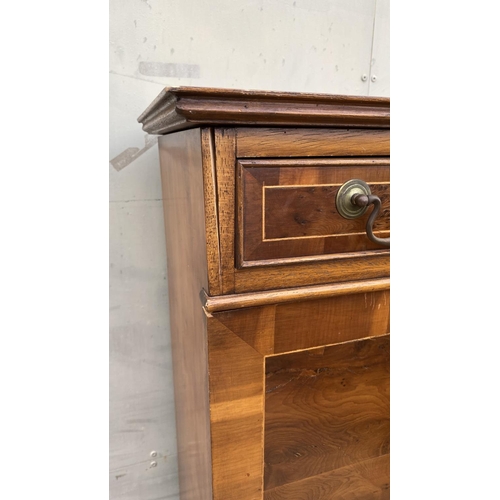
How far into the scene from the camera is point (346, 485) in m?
0.74

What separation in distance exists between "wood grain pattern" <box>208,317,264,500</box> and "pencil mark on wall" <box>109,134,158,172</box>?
21.5 inches

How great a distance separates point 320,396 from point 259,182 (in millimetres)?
348

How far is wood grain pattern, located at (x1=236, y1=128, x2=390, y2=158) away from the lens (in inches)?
21.6

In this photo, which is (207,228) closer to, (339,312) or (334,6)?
(339,312)

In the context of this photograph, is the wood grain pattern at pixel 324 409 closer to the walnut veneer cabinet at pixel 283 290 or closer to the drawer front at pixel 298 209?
the walnut veneer cabinet at pixel 283 290

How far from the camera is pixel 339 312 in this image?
0.66m

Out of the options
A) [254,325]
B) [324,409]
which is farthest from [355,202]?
[324,409]

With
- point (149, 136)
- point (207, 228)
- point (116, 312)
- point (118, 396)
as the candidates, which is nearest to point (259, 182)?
point (207, 228)

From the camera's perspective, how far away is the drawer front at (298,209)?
559 millimetres

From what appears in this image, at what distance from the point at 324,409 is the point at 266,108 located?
0.46 m

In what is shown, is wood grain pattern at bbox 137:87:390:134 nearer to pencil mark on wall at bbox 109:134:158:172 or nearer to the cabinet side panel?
the cabinet side panel

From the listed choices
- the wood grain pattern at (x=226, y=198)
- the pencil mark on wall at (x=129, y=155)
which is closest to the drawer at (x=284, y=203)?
the wood grain pattern at (x=226, y=198)

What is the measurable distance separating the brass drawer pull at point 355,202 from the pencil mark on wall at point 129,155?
21.6 inches

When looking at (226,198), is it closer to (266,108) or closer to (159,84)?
(266,108)
